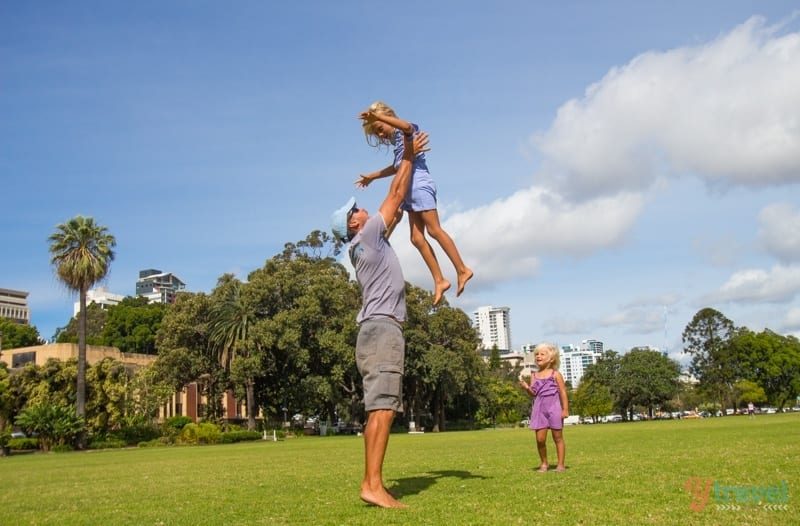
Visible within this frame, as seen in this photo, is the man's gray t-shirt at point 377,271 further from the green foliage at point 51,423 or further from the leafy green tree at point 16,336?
the leafy green tree at point 16,336

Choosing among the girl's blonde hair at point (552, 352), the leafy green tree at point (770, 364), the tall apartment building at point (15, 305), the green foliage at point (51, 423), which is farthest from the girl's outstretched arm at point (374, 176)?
the tall apartment building at point (15, 305)

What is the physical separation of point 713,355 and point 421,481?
277ft

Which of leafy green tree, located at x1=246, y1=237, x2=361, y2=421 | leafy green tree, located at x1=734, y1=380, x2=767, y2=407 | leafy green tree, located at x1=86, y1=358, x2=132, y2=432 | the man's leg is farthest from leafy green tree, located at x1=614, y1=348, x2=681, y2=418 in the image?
the man's leg

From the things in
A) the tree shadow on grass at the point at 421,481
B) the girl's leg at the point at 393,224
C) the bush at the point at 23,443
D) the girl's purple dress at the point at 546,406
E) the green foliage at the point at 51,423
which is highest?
the girl's leg at the point at 393,224

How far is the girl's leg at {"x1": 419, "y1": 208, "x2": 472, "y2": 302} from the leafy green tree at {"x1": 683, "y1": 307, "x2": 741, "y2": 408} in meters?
82.7

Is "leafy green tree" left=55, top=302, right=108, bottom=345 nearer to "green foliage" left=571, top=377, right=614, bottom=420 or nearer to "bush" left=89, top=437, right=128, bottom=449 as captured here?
"bush" left=89, top=437, right=128, bottom=449

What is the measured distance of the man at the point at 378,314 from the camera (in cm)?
554

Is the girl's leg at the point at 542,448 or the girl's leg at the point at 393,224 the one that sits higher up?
the girl's leg at the point at 393,224

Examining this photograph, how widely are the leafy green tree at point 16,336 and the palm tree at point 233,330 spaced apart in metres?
63.0

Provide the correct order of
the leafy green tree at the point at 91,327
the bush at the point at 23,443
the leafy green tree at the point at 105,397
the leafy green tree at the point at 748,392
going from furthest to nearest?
the leafy green tree at the point at 91,327 → the leafy green tree at the point at 748,392 → the leafy green tree at the point at 105,397 → the bush at the point at 23,443

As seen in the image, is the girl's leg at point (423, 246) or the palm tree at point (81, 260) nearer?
the girl's leg at point (423, 246)

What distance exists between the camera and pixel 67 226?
37281mm

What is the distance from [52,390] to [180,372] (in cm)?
882

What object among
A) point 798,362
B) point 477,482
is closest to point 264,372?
point 477,482
